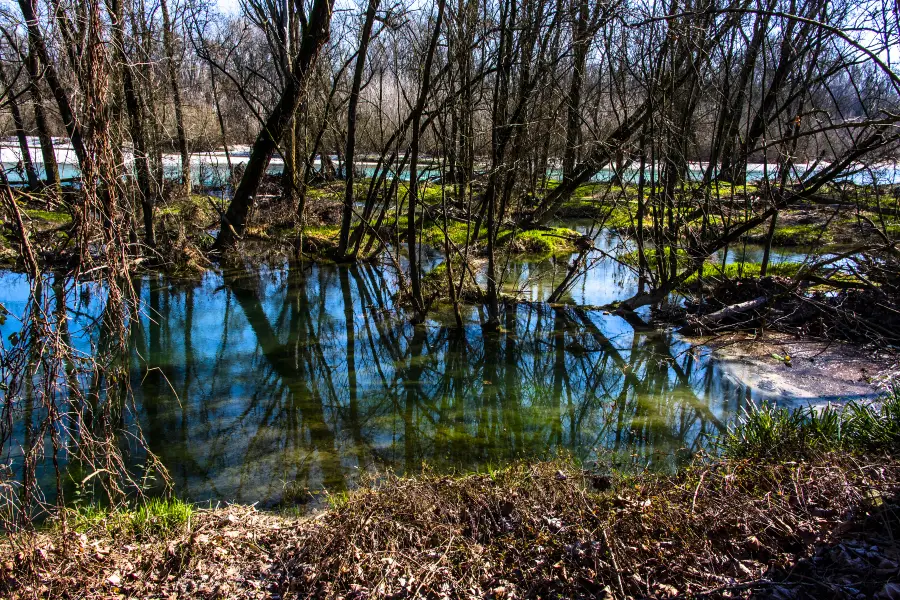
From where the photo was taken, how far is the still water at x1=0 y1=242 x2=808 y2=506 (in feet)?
19.6

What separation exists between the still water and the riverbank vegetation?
2.87ft

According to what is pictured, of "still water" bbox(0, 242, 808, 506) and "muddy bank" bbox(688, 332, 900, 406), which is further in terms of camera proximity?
"muddy bank" bbox(688, 332, 900, 406)

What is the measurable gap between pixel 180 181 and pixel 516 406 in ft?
48.4

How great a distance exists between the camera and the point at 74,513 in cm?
458

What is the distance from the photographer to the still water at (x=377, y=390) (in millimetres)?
5984

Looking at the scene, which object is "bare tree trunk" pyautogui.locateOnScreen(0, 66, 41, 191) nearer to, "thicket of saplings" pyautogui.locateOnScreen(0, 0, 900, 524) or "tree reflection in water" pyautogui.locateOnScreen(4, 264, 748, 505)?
"thicket of saplings" pyautogui.locateOnScreen(0, 0, 900, 524)

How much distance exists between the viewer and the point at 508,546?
3963mm

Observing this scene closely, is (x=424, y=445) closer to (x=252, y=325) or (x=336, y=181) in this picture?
(x=252, y=325)

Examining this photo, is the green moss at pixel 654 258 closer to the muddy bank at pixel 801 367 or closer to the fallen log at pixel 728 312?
the fallen log at pixel 728 312

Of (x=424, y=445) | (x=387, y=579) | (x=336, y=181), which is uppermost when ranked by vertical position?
(x=336, y=181)

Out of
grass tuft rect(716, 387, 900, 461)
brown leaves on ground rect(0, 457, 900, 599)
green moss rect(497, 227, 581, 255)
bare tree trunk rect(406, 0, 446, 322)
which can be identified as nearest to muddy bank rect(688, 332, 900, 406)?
grass tuft rect(716, 387, 900, 461)

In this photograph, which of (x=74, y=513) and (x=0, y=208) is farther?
(x=74, y=513)

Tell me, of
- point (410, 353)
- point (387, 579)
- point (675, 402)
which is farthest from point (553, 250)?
point (387, 579)

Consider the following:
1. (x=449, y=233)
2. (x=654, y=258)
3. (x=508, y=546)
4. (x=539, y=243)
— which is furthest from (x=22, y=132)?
(x=539, y=243)
